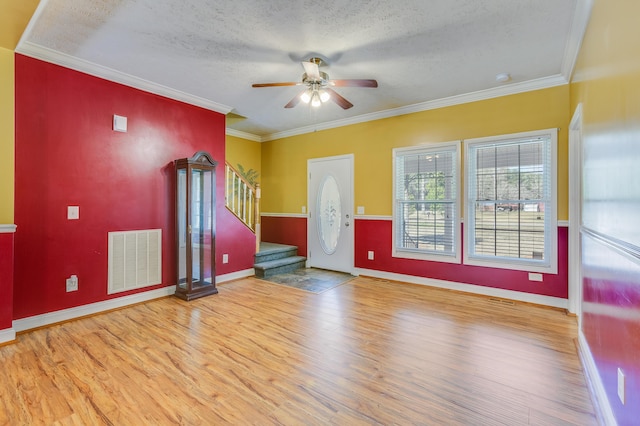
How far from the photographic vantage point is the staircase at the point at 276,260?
501 centimetres

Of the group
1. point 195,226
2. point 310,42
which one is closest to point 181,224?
point 195,226

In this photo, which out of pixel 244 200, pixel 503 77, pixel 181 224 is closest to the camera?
pixel 503 77

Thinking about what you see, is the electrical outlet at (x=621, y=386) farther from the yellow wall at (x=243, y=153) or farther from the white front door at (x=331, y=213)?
the yellow wall at (x=243, y=153)

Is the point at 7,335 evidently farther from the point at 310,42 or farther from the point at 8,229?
the point at 310,42

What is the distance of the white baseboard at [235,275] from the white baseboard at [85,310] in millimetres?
724

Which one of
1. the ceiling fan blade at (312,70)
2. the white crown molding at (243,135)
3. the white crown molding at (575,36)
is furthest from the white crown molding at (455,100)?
the ceiling fan blade at (312,70)

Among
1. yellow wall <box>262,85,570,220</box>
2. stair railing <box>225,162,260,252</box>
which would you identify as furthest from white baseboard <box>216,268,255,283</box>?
yellow wall <box>262,85,570,220</box>

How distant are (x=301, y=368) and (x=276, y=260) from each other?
3.30 meters

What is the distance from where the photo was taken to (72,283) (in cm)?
315

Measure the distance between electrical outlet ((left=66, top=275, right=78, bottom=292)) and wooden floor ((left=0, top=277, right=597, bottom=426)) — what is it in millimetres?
379

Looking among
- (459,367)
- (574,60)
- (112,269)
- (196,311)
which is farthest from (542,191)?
(112,269)

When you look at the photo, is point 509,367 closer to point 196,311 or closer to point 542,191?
point 542,191

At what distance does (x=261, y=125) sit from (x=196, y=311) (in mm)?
3506

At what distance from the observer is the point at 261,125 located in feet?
18.3
